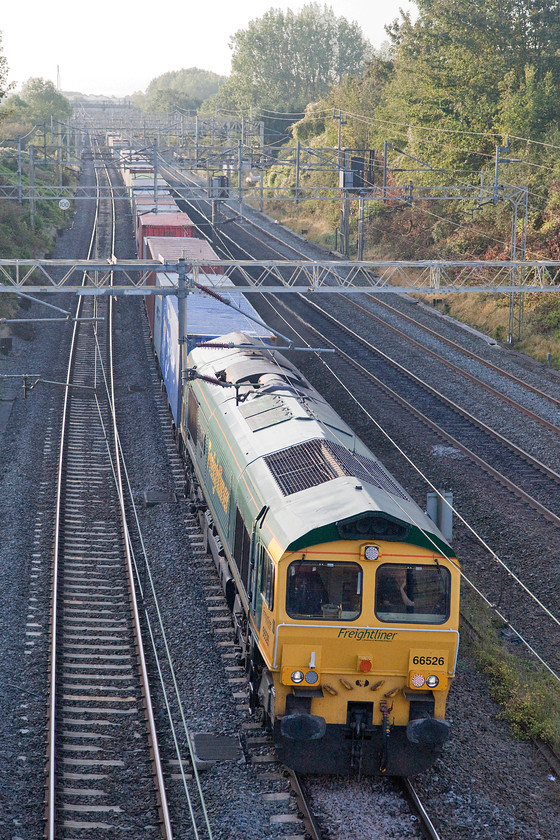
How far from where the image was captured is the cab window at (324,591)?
9609 mm

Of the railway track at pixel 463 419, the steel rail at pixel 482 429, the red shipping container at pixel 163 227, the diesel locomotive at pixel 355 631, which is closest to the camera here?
the diesel locomotive at pixel 355 631

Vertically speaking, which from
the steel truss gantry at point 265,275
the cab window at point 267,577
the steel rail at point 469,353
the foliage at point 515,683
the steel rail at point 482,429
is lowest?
the foliage at point 515,683

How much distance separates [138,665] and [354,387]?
54.3 feet

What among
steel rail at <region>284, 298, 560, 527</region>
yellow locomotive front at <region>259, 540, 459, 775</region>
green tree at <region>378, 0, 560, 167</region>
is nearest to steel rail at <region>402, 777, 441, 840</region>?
yellow locomotive front at <region>259, 540, 459, 775</region>

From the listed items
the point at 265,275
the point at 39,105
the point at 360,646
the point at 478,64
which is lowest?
the point at 360,646

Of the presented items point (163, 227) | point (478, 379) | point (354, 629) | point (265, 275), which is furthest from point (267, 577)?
point (163, 227)

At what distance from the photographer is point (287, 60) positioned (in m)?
120

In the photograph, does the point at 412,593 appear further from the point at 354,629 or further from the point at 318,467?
the point at 318,467

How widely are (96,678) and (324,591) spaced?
4487 mm

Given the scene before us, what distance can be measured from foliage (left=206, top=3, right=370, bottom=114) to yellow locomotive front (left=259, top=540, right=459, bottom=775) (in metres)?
114

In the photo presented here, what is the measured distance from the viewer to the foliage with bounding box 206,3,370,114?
387ft

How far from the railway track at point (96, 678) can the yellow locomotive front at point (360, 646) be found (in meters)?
1.81

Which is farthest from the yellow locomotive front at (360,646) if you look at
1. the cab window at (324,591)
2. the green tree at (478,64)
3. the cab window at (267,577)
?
the green tree at (478,64)

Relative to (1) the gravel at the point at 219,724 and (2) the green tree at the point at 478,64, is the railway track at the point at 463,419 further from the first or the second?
(2) the green tree at the point at 478,64
